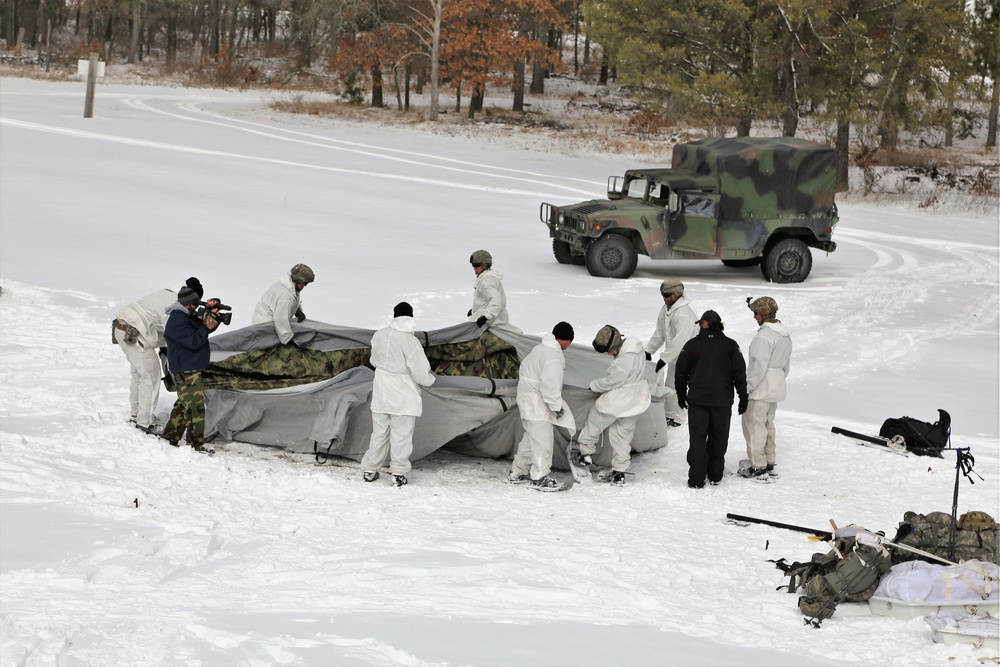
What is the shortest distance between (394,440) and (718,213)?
11.0m

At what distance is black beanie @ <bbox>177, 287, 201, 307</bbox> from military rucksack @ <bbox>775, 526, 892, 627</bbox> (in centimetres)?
522

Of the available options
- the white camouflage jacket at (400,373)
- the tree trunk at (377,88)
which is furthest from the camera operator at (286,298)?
the tree trunk at (377,88)

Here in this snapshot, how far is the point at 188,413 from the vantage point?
9344mm

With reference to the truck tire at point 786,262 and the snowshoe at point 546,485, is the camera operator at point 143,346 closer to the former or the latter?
the snowshoe at point 546,485

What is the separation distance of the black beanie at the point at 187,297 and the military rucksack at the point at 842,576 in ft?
17.1

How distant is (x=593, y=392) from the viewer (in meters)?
9.55

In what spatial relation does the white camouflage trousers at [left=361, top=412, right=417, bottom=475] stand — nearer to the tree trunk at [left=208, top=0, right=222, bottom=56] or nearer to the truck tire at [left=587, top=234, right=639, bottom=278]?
the truck tire at [left=587, top=234, right=639, bottom=278]

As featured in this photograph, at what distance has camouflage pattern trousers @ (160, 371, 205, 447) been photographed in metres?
9.34

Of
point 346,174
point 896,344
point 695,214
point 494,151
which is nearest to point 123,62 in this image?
point 494,151

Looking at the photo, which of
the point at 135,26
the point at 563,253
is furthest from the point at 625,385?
the point at 135,26

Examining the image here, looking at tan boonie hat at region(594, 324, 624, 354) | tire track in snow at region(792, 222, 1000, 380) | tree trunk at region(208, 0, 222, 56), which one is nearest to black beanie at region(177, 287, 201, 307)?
tan boonie hat at region(594, 324, 624, 354)

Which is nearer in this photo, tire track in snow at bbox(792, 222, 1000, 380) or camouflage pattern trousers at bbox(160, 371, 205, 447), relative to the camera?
camouflage pattern trousers at bbox(160, 371, 205, 447)

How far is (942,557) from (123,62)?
233ft

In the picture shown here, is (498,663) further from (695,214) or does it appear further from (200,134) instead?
(200,134)
